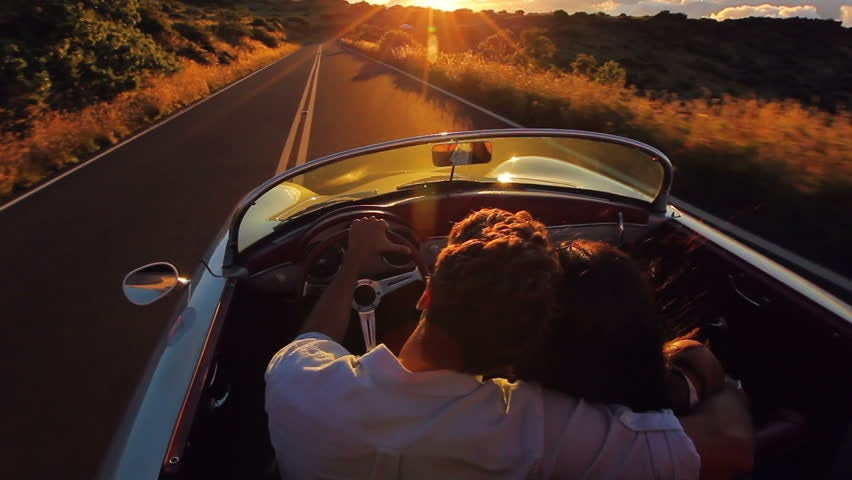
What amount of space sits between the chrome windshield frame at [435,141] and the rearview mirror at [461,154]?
0.13 ft

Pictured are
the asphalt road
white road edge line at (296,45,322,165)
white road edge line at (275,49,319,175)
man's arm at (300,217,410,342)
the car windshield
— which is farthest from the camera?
white road edge line at (296,45,322,165)

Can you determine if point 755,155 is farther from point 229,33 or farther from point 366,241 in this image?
point 229,33

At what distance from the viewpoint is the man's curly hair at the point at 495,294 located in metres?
1.13

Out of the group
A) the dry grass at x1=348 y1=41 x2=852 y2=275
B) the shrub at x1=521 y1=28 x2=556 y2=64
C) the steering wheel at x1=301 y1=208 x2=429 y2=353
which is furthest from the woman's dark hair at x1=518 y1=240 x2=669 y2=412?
the shrub at x1=521 y1=28 x2=556 y2=64

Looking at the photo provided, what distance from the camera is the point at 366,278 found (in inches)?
91.1

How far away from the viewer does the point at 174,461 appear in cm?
142

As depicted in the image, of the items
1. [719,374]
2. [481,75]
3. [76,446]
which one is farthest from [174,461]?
[481,75]

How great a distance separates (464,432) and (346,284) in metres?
0.87

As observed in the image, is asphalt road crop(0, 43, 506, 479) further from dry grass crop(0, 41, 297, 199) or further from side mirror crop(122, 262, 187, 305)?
side mirror crop(122, 262, 187, 305)

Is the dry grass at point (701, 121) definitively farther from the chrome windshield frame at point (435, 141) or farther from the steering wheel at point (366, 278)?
the steering wheel at point (366, 278)

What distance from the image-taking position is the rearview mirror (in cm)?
255

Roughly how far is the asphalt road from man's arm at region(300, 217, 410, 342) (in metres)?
2.19

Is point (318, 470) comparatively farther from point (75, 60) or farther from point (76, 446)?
point (75, 60)

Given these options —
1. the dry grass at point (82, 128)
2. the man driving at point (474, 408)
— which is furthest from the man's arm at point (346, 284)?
the dry grass at point (82, 128)
